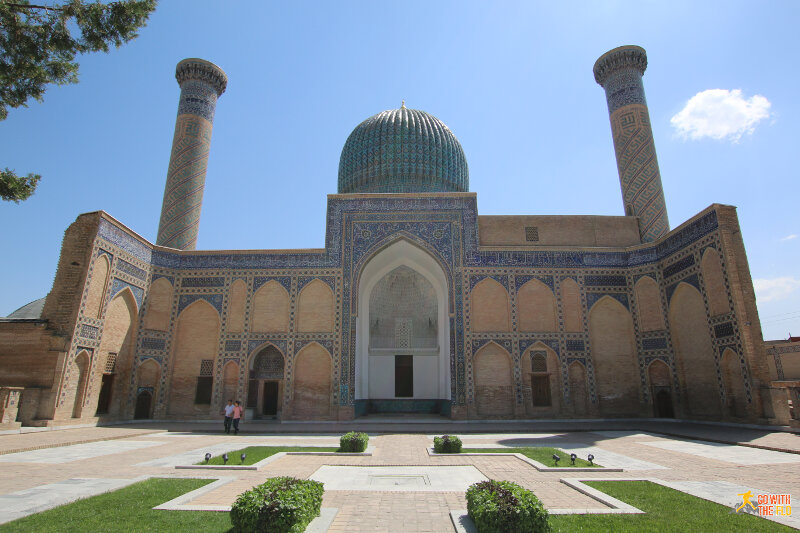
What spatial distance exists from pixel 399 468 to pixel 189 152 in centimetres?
1262

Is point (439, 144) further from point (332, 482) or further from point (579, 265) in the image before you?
point (332, 482)

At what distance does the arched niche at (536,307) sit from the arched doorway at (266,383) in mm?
6153

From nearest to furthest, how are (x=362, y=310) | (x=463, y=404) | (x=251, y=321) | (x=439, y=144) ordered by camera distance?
(x=463, y=404) < (x=251, y=321) < (x=362, y=310) < (x=439, y=144)

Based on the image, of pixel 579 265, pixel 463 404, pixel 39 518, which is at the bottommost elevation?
pixel 39 518

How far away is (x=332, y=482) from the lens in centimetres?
426

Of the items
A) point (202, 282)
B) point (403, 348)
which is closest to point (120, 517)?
point (202, 282)

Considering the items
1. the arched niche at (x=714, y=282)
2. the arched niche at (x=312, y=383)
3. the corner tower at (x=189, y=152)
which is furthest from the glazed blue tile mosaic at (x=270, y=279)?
the arched niche at (x=714, y=282)

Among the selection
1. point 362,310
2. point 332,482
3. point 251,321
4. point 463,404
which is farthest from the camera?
point 362,310

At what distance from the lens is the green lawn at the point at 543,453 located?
5195 millimetres

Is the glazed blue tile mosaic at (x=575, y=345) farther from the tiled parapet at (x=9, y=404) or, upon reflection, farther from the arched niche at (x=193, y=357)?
the tiled parapet at (x=9, y=404)

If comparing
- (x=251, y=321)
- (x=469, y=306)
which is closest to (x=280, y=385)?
(x=251, y=321)

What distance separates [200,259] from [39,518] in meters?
9.99

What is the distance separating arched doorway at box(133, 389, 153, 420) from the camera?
11109mm

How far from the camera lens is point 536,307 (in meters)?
11.9
